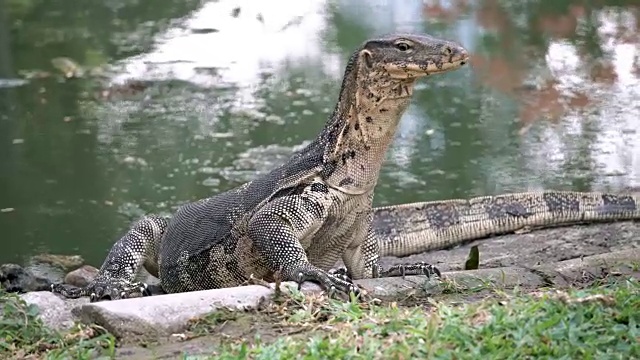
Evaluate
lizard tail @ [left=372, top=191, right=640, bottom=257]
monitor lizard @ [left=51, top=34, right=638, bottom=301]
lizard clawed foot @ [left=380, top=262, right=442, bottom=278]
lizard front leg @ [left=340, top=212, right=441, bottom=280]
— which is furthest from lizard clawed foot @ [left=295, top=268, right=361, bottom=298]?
lizard tail @ [left=372, top=191, right=640, bottom=257]

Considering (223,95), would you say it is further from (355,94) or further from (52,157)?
(355,94)

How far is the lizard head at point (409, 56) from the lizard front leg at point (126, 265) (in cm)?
147

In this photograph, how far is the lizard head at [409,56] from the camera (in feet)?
15.0

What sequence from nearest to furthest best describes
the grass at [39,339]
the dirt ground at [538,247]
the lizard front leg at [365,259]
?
the grass at [39,339], the lizard front leg at [365,259], the dirt ground at [538,247]

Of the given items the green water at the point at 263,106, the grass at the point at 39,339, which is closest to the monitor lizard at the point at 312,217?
the grass at the point at 39,339

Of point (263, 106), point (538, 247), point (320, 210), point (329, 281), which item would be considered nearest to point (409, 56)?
point (320, 210)

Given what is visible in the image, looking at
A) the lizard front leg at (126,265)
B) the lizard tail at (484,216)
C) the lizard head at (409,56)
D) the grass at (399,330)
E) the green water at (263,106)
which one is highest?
the lizard head at (409,56)

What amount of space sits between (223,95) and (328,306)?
6.35m

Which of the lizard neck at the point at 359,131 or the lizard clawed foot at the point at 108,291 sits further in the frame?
the lizard clawed foot at the point at 108,291

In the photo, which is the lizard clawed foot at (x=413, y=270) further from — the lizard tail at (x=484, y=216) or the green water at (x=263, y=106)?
the green water at (x=263, y=106)

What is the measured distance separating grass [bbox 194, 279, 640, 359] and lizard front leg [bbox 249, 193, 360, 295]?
2.20 feet

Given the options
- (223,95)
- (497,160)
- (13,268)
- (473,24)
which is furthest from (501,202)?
(473,24)

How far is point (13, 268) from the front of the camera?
18.7ft

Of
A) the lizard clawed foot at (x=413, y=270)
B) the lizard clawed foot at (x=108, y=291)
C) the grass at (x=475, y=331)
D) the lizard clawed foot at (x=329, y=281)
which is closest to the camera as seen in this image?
the grass at (x=475, y=331)
